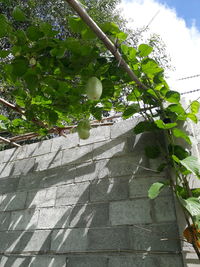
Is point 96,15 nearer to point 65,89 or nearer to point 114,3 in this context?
point 114,3

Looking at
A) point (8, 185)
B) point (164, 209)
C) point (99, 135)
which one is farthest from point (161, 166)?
point (8, 185)

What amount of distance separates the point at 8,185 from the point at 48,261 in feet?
2.42

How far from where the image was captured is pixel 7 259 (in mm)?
1583

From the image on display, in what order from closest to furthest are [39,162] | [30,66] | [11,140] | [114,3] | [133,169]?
[30,66], [133,169], [39,162], [11,140], [114,3]

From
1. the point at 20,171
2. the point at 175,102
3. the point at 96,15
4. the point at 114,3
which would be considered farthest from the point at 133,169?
the point at 114,3

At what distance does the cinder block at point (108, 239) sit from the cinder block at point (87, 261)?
48mm

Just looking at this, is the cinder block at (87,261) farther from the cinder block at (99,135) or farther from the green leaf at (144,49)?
the green leaf at (144,49)

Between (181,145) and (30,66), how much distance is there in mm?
867

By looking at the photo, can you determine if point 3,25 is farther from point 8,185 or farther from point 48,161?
point 8,185

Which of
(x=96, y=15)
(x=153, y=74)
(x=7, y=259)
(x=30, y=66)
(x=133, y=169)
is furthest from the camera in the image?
(x=96, y=15)

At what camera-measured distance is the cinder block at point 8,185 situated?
1.90 m

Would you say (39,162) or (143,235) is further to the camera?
(39,162)

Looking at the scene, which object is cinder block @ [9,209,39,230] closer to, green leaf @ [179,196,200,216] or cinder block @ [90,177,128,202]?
cinder block @ [90,177,128,202]

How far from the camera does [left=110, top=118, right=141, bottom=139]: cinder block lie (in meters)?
1.61
